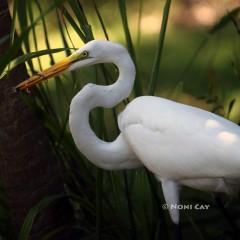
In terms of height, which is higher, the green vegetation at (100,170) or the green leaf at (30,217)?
the green vegetation at (100,170)

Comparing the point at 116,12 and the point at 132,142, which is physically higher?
the point at 116,12

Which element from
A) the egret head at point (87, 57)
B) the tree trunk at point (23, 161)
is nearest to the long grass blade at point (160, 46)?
the egret head at point (87, 57)

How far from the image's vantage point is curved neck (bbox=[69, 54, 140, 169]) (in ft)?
5.40

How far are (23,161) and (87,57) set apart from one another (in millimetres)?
382

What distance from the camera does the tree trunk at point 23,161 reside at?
1.77 m

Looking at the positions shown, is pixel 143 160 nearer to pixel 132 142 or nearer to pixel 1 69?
pixel 132 142

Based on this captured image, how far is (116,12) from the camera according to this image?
3.87 m

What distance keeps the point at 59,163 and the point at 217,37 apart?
5.87 ft

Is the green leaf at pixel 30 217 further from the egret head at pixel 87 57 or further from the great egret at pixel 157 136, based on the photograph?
the egret head at pixel 87 57

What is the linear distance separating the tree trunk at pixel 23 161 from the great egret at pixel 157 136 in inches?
7.3

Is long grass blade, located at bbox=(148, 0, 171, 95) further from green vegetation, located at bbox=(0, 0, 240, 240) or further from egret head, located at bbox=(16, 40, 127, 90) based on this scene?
egret head, located at bbox=(16, 40, 127, 90)

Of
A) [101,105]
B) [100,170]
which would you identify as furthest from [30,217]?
[101,105]

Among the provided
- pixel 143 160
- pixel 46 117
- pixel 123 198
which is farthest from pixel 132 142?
pixel 123 198

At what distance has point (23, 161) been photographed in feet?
5.98
